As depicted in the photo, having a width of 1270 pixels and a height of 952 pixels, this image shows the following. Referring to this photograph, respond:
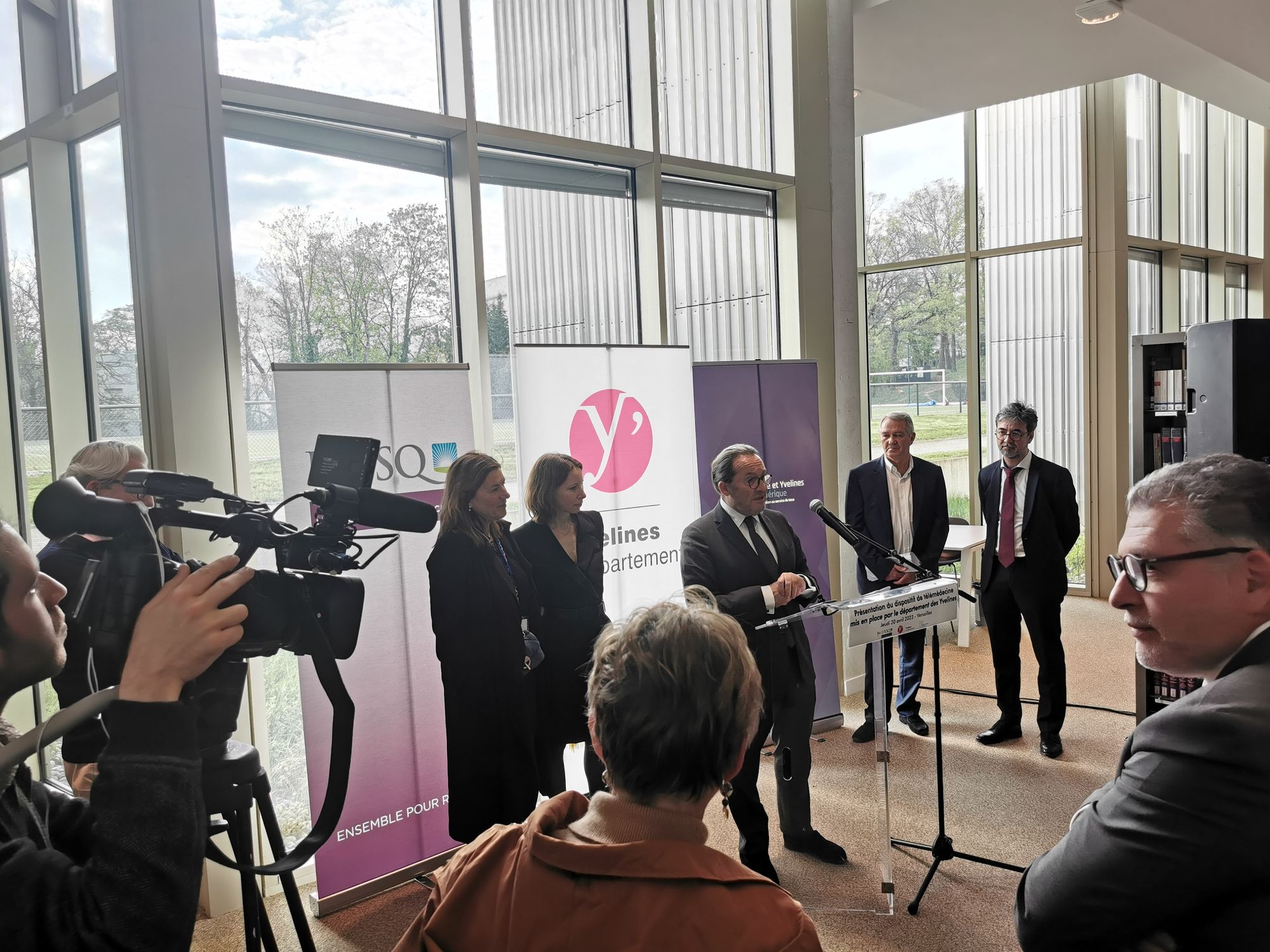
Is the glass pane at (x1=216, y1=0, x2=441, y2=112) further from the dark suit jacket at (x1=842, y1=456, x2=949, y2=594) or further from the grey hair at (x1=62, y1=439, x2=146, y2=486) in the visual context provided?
the dark suit jacket at (x1=842, y1=456, x2=949, y2=594)

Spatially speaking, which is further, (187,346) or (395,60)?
(395,60)

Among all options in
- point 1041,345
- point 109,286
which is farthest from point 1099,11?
point 109,286

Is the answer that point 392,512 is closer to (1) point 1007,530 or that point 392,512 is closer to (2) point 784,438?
(2) point 784,438

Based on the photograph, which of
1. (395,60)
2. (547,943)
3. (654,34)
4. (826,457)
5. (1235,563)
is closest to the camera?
(547,943)

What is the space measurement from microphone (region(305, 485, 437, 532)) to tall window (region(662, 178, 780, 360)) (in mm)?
3566

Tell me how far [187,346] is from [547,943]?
108 inches

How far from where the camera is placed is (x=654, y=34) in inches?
180

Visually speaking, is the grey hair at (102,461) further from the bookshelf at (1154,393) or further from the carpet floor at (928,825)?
the bookshelf at (1154,393)

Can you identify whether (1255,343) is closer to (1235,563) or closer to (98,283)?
(1235,563)

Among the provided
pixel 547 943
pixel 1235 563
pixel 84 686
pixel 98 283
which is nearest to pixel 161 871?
pixel 547 943

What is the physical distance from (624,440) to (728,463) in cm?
83

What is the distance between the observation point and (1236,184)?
896 cm

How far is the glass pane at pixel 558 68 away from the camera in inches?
167

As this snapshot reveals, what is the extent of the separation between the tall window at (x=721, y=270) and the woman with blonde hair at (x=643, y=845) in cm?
381
